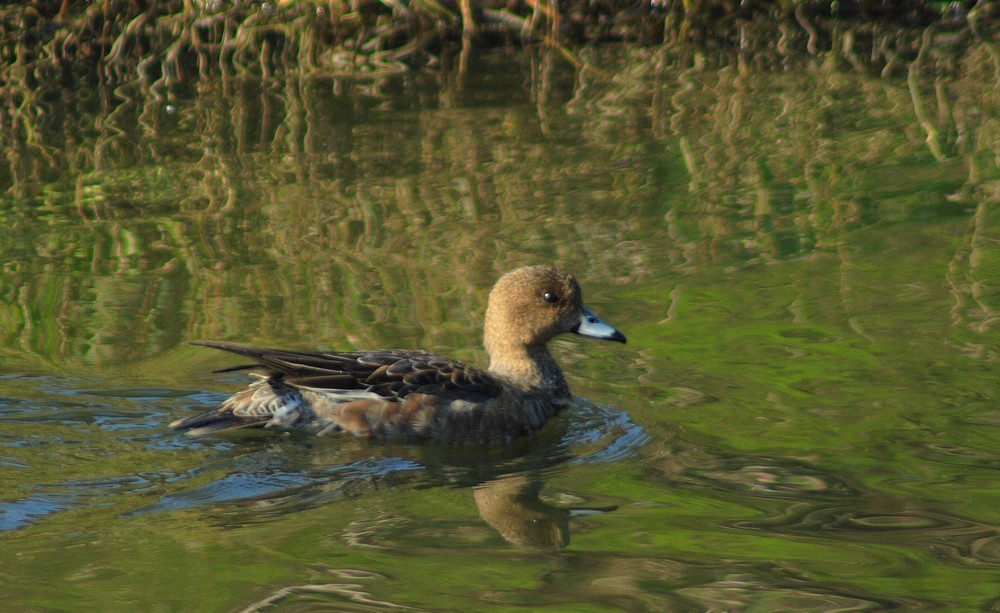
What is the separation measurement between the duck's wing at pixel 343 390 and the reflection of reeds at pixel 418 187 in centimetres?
81

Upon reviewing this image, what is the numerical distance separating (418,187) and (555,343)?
2370 millimetres

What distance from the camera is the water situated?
479cm

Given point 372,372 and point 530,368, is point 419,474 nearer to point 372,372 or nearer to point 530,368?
point 372,372

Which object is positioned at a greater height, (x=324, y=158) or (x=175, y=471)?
(x=324, y=158)

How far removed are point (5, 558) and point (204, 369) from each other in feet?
7.59

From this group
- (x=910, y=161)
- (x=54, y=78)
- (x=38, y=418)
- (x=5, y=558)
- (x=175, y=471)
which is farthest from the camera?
(x=54, y=78)

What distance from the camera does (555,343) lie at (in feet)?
25.9

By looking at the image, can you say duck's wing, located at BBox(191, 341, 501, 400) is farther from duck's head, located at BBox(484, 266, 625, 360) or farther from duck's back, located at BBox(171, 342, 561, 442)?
duck's head, located at BBox(484, 266, 625, 360)

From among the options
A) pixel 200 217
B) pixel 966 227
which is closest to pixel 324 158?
pixel 200 217

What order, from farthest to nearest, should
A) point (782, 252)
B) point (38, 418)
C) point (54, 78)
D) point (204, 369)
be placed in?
point (54, 78) → point (782, 252) → point (204, 369) → point (38, 418)

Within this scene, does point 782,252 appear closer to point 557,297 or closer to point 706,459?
point 557,297

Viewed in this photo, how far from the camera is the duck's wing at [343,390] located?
6336mm

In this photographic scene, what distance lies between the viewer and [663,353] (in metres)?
7.07

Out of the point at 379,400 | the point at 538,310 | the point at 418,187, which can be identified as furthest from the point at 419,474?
the point at 418,187
